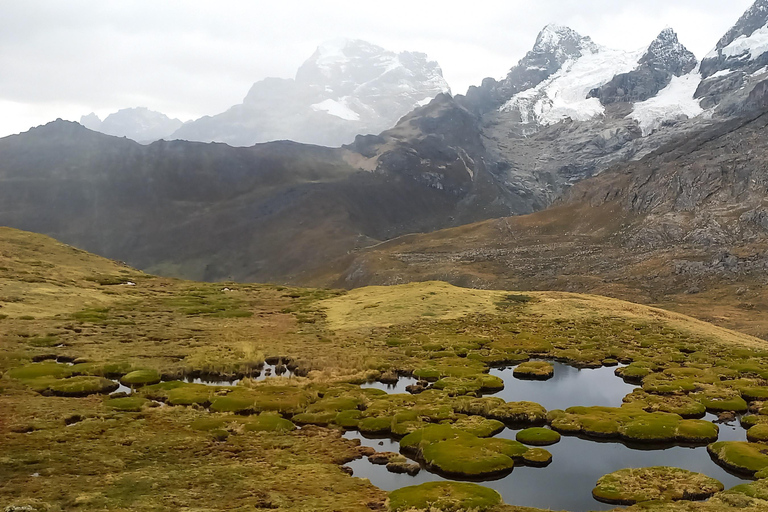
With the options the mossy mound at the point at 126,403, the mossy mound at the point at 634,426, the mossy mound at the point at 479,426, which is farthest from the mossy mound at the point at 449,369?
the mossy mound at the point at 126,403

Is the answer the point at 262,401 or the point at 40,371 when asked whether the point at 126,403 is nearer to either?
the point at 262,401

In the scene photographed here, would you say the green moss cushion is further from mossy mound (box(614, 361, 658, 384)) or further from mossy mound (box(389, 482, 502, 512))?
mossy mound (box(614, 361, 658, 384))

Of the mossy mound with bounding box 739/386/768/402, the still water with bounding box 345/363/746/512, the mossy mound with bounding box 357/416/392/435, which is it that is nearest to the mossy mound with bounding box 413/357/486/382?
the still water with bounding box 345/363/746/512

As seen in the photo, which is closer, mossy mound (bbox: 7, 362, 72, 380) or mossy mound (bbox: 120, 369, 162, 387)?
mossy mound (bbox: 7, 362, 72, 380)

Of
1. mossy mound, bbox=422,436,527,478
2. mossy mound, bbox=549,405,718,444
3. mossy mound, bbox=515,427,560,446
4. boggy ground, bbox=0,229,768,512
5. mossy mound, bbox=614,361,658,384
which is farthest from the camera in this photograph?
mossy mound, bbox=614,361,658,384

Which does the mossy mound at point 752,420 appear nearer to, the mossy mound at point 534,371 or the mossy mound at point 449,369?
the mossy mound at point 534,371

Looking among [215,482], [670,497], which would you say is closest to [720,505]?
[670,497]

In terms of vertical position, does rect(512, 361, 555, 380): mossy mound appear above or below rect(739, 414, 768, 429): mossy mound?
below

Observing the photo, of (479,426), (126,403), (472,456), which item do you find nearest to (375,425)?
(479,426)
